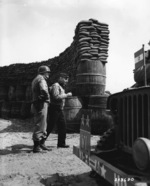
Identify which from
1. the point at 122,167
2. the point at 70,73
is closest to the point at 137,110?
the point at 122,167

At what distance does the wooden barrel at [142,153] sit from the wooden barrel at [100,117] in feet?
16.9

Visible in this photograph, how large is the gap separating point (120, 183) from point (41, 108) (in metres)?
3.03

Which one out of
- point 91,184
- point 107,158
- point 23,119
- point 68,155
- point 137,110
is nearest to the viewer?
point 137,110

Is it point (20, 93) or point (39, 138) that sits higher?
point (20, 93)

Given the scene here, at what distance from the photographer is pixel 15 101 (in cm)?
1327

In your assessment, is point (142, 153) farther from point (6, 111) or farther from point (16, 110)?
point (6, 111)

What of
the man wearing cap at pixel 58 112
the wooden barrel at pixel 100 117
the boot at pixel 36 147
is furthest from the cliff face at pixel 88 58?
the boot at pixel 36 147

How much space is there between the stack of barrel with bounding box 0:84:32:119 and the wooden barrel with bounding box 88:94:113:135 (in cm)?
635

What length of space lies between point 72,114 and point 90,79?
53.9 inches

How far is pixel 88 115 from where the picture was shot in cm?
222

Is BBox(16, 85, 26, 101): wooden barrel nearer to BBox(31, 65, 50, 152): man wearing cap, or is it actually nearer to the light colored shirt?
the light colored shirt

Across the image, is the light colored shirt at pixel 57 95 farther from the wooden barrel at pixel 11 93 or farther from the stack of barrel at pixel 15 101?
the wooden barrel at pixel 11 93

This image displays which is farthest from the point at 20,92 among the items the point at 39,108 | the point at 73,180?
the point at 73,180

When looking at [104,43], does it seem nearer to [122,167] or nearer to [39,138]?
[39,138]
